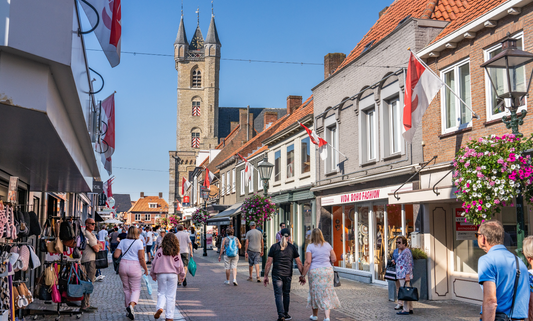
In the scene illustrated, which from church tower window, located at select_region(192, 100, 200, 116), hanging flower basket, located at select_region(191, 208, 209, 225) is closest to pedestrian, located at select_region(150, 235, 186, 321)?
hanging flower basket, located at select_region(191, 208, 209, 225)

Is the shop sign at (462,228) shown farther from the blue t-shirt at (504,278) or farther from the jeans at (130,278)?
the blue t-shirt at (504,278)

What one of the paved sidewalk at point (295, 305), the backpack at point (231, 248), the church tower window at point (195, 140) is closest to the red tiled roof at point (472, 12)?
the paved sidewalk at point (295, 305)

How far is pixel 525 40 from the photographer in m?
9.79

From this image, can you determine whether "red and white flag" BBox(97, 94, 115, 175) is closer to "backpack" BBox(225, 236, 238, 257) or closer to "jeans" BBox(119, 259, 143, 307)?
"jeans" BBox(119, 259, 143, 307)

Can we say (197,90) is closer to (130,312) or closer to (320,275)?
(130,312)

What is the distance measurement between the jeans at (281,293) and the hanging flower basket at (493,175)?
3.37m

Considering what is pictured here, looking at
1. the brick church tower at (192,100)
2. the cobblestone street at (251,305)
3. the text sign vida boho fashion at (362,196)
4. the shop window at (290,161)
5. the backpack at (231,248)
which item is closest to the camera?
the cobblestone street at (251,305)

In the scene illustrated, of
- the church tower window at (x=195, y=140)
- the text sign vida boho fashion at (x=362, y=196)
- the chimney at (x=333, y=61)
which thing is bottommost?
the text sign vida boho fashion at (x=362, y=196)

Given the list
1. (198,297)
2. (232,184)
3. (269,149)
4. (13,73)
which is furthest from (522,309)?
(232,184)

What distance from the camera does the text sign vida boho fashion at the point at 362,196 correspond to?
46.1 feet

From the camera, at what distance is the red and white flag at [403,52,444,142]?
1094 centimetres

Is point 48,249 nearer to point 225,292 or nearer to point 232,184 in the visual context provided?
point 225,292

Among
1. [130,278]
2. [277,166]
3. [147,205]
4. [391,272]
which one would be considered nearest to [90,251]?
[130,278]

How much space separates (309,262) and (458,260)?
4720 millimetres
